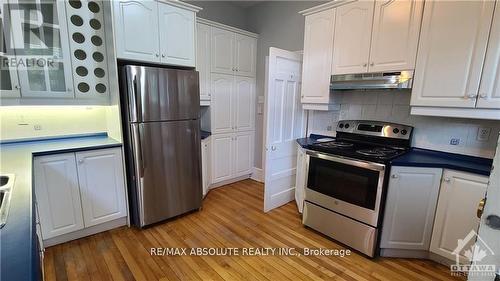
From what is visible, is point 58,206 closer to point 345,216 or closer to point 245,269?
point 245,269

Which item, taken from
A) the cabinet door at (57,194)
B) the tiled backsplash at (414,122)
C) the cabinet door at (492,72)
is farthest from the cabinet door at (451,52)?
the cabinet door at (57,194)

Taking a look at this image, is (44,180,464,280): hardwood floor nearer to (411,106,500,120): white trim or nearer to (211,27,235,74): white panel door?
(411,106,500,120): white trim

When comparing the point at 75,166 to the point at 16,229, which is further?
the point at 75,166

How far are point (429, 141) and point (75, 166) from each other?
3.36 metres

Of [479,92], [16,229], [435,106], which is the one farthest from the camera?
[435,106]

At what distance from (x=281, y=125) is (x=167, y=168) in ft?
4.58

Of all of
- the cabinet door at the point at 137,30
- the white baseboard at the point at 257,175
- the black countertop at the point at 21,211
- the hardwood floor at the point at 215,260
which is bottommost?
the hardwood floor at the point at 215,260

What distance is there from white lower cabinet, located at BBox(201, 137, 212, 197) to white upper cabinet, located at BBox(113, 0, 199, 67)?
103 centimetres

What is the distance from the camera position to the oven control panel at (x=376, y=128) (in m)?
2.33

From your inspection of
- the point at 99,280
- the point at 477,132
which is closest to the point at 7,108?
the point at 99,280

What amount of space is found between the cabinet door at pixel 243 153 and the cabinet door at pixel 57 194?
2099mm

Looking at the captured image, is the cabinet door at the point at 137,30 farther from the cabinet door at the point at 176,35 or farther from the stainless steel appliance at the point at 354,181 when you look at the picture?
the stainless steel appliance at the point at 354,181

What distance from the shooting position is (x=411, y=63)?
201 cm

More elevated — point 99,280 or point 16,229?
point 16,229
